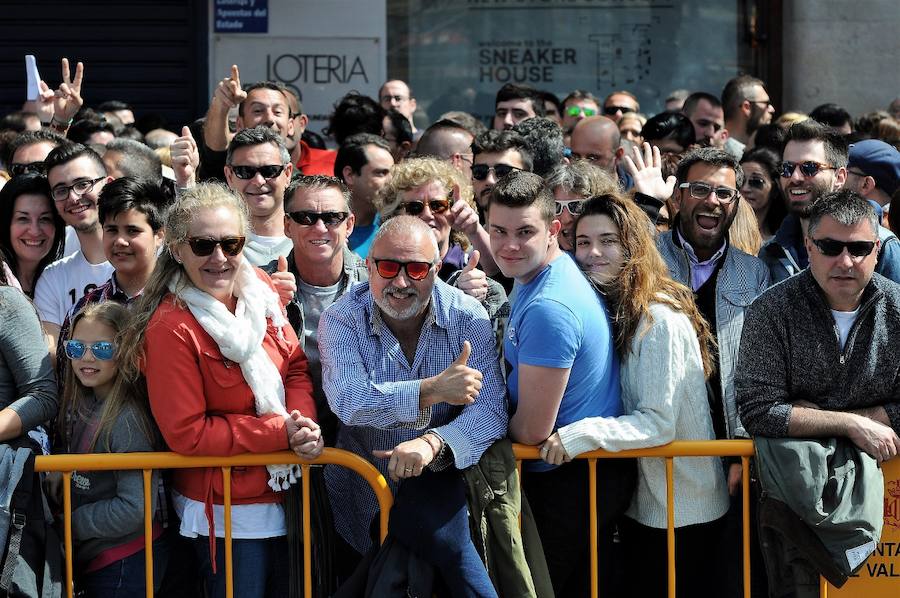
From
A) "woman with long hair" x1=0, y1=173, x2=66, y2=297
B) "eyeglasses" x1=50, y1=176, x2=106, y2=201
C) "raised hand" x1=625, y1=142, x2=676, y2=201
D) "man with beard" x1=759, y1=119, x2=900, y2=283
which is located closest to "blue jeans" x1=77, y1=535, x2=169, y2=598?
"woman with long hair" x1=0, y1=173, x2=66, y2=297

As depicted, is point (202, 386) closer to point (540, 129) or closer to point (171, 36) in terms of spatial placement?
point (540, 129)

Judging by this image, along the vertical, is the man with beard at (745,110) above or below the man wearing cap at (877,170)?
above

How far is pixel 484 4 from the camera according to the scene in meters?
11.5

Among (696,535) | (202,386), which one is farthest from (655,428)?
(202,386)

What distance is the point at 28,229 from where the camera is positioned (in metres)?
5.57

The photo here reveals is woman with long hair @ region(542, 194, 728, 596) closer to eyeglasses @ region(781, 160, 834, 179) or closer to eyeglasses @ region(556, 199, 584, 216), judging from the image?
eyeglasses @ region(556, 199, 584, 216)

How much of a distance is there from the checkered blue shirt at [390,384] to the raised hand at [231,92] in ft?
7.39

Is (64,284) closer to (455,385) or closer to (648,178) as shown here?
(455,385)

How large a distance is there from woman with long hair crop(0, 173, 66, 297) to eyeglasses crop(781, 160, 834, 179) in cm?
349

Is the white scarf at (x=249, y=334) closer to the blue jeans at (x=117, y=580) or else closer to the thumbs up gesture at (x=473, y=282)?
the blue jeans at (x=117, y=580)

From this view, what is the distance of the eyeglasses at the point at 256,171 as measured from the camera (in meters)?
5.52

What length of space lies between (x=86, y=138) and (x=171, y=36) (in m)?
3.72

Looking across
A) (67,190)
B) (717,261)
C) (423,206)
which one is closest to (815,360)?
(717,261)

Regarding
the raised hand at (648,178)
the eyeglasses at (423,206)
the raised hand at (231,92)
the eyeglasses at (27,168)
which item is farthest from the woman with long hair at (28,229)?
the raised hand at (648,178)
